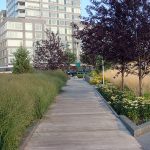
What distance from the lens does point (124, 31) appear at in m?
17.9

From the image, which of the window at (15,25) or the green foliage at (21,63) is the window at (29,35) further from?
the green foliage at (21,63)

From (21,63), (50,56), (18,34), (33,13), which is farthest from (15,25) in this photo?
(21,63)

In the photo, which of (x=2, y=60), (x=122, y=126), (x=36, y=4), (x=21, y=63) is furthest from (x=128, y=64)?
(x=36, y=4)

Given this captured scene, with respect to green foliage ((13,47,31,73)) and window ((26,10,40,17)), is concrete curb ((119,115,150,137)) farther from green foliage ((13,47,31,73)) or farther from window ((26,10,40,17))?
window ((26,10,40,17))

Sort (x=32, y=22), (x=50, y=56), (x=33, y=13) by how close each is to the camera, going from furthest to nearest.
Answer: (x=33, y=13) < (x=32, y=22) < (x=50, y=56)

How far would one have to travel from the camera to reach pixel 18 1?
149625 mm

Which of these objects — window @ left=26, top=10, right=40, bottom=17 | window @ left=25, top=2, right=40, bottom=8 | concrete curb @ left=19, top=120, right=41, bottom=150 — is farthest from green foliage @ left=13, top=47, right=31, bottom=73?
window @ left=26, top=10, right=40, bottom=17

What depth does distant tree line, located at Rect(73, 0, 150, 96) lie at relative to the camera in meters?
17.6

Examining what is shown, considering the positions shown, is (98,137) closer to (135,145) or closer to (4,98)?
(135,145)

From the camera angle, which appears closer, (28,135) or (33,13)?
(28,135)

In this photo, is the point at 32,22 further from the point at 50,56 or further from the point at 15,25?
the point at 50,56

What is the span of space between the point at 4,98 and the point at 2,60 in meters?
137

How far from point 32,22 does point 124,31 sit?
12739 cm

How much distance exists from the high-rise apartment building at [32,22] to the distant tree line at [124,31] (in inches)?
4313
